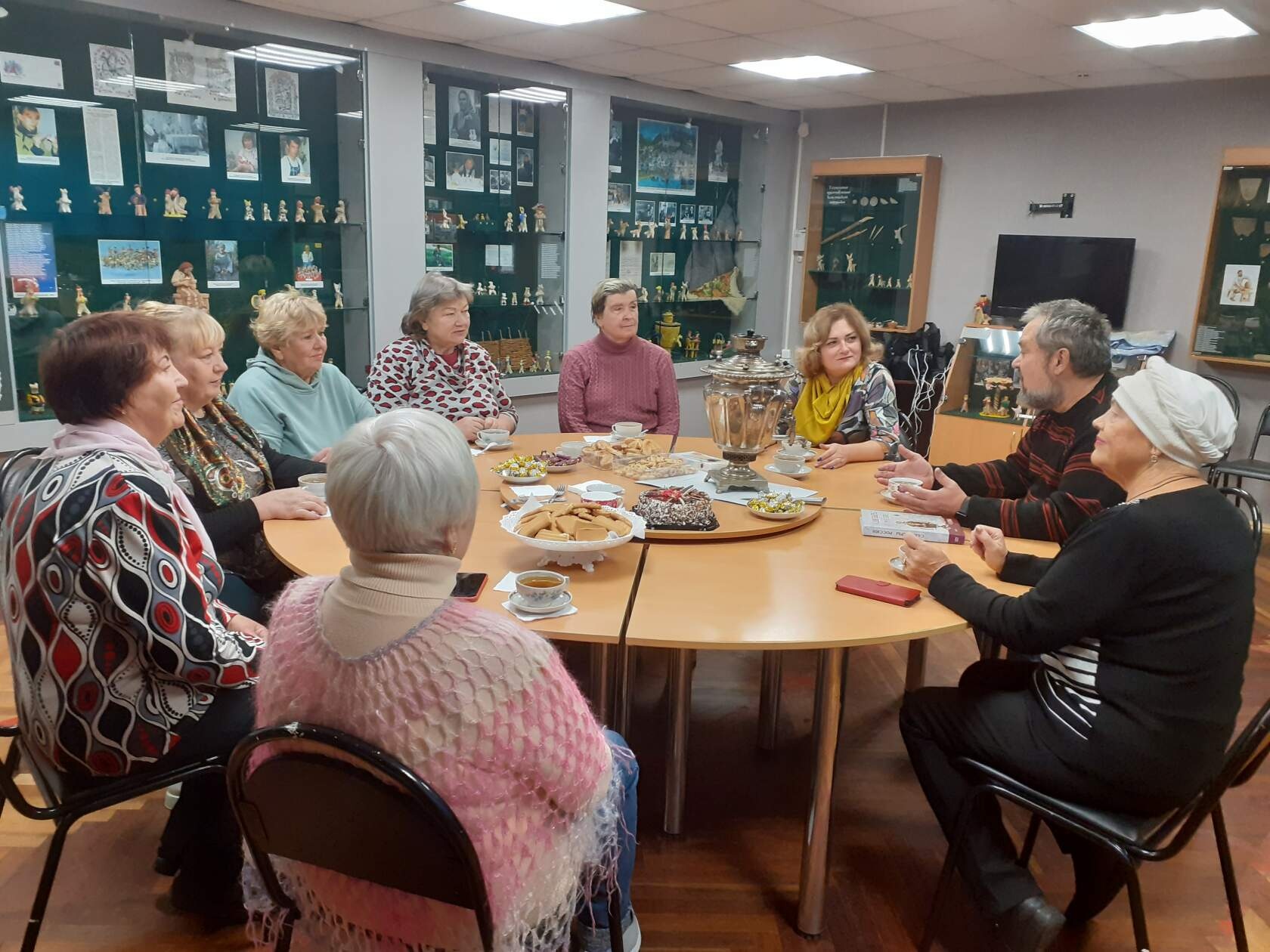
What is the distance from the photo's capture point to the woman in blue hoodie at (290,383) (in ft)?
10.00

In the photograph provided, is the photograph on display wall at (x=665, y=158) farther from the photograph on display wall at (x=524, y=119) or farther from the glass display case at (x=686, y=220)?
the photograph on display wall at (x=524, y=119)

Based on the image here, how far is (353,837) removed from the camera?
47.1 inches

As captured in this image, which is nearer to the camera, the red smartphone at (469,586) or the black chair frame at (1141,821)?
the black chair frame at (1141,821)

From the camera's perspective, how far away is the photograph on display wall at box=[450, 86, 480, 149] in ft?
16.5

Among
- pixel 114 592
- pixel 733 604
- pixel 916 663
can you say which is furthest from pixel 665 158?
pixel 114 592

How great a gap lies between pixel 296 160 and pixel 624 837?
4.01m

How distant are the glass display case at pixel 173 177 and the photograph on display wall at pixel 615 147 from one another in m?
1.74

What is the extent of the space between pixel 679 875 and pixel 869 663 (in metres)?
1.54

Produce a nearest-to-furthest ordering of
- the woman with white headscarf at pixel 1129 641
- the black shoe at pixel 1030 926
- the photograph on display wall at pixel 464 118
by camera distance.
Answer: the woman with white headscarf at pixel 1129 641 < the black shoe at pixel 1030 926 < the photograph on display wall at pixel 464 118

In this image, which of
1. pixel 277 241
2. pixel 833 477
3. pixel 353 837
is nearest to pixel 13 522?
pixel 353 837

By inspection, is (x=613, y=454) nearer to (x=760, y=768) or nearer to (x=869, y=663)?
(x=760, y=768)

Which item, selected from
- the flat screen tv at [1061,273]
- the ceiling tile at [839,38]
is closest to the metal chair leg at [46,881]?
the ceiling tile at [839,38]

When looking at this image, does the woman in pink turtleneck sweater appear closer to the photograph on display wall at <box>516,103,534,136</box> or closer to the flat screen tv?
the photograph on display wall at <box>516,103,534,136</box>

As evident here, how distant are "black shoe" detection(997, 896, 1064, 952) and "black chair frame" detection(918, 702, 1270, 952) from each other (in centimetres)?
14
